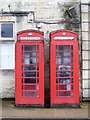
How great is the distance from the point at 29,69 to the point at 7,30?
6.45 ft

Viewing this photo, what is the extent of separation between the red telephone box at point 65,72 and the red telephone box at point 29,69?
33cm

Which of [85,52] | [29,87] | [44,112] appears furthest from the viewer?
[85,52]

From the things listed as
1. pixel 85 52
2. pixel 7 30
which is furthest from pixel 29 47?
pixel 85 52

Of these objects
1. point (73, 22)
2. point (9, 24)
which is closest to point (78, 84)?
point (73, 22)

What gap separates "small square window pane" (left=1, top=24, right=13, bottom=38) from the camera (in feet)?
43.4

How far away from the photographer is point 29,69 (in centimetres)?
1195

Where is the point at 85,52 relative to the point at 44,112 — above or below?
above

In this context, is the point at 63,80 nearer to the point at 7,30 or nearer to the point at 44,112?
the point at 44,112

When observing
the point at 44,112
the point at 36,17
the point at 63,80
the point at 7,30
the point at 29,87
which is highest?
the point at 36,17

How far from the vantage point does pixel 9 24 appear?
13250 millimetres

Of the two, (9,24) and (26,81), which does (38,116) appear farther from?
(9,24)

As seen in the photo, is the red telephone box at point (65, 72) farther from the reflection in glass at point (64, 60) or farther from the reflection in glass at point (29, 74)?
the reflection in glass at point (29, 74)

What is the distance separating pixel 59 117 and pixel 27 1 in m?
4.50

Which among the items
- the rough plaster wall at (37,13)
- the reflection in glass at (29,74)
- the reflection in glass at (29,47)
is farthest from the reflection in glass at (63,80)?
the rough plaster wall at (37,13)
